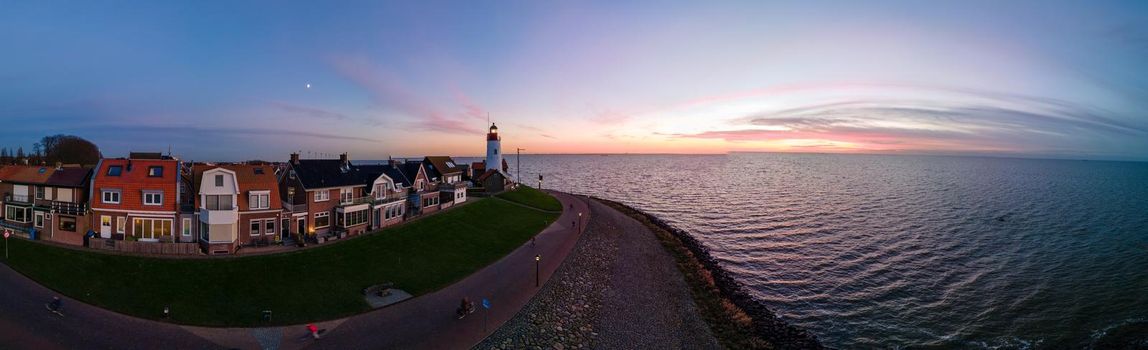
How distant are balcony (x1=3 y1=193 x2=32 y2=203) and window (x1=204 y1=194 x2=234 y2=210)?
58.2 ft

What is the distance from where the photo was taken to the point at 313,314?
2342cm

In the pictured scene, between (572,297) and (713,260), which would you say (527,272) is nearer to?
(572,297)

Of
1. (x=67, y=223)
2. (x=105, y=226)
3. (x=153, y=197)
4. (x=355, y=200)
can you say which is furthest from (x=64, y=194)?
(x=355, y=200)

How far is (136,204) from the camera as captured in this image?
3247 centimetres

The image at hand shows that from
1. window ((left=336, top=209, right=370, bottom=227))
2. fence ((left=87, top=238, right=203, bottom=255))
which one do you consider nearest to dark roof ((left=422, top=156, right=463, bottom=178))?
window ((left=336, top=209, right=370, bottom=227))

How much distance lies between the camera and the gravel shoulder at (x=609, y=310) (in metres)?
24.0

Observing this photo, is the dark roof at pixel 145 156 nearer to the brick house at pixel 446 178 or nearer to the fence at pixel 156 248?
the fence at pixel 156 248

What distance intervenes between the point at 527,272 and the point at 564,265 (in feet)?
13.3

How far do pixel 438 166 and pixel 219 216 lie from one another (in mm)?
28650

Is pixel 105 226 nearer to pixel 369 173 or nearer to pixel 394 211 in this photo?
pixel 369 173

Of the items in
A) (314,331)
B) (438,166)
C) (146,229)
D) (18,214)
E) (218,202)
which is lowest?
(314,331)

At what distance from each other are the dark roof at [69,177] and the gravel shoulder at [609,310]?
3797 centimetres

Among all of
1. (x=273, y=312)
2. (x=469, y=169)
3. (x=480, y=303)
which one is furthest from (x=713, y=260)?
(x=469, y=169)

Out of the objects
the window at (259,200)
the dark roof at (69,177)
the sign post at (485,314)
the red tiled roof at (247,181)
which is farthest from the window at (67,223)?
the sign post at (485,314)
